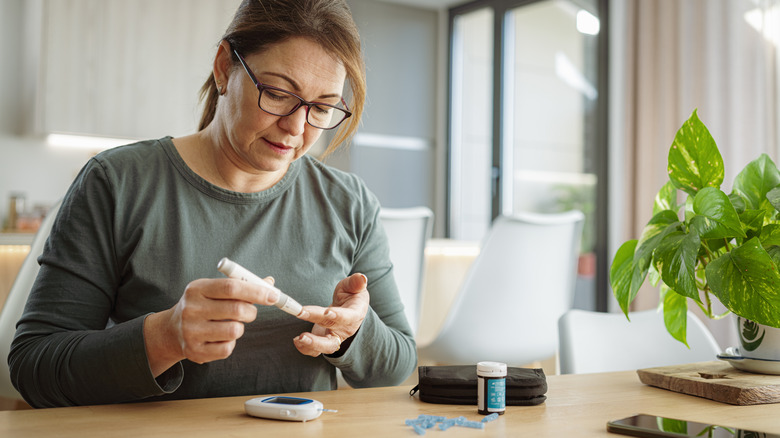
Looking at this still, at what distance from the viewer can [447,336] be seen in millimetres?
2557

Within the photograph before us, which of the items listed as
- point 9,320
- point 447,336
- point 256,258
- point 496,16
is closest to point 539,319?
point 447,336

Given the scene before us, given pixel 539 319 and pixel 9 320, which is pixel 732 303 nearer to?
pixel 9 320

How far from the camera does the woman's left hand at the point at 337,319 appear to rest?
0.97 metres

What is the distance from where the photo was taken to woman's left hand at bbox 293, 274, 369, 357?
3.19ft

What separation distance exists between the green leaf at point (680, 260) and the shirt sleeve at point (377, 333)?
0.43m

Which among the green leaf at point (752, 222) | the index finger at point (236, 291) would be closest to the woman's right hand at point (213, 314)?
the index finger at point (236, 291)

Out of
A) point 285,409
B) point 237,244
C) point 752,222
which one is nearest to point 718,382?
point 752,222

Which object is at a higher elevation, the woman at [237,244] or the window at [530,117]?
the window at [530,117]

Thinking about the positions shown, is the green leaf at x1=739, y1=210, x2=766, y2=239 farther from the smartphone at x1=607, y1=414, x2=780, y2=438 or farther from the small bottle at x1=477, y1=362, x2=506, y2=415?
the small bottle at x1=477, y1=362, x2=506, y2=415

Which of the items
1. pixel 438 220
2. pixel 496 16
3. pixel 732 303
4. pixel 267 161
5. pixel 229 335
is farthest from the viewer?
pixel 438 220

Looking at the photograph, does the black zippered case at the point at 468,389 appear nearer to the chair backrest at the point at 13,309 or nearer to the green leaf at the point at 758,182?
the green leaf at the point at 758,182

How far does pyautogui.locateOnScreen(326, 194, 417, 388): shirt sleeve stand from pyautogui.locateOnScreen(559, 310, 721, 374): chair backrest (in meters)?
0.39

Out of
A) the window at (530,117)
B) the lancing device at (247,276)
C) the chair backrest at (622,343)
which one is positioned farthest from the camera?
the window at (530,117)

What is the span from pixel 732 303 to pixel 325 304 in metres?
0.62
